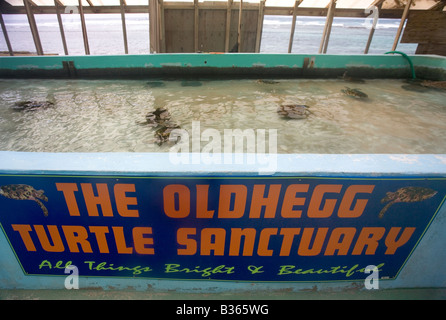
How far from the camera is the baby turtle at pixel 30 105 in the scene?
3881 millimetres

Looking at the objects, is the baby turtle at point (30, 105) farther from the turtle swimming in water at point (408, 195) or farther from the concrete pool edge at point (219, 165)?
the turtle swimming in water at point (408, 195)

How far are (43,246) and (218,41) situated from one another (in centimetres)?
849

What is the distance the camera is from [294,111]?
3945mm

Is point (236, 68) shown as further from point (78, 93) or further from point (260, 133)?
point (78, 93)

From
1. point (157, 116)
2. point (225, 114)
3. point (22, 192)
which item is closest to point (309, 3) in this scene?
point (225, 114)

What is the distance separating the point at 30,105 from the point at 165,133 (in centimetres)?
264

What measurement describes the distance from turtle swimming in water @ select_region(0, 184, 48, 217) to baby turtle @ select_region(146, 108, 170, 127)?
7.62 ft

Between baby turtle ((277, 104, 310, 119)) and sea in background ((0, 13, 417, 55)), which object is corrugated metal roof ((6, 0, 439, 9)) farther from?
baby turtle ((277, 104, 310, 119))

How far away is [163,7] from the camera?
7.70 meters

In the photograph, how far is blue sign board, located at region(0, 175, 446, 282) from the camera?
1.22 meters

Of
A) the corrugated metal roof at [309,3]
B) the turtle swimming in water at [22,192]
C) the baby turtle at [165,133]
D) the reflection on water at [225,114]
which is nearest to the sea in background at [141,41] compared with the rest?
the corrugated metal roof at [309,3]

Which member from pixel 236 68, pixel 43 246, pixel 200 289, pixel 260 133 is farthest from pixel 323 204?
pixel 236 68

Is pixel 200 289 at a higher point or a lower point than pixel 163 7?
lower

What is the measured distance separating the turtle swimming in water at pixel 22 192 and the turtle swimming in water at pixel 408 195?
1826 millimetres
